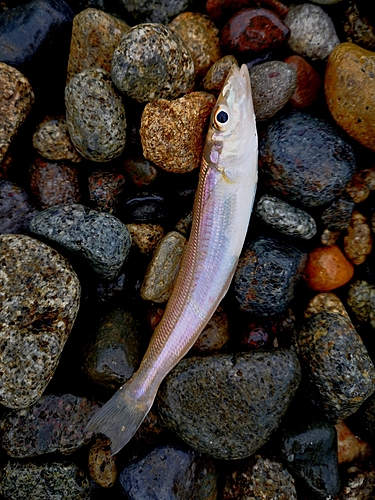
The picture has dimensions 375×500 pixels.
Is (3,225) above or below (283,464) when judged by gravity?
above

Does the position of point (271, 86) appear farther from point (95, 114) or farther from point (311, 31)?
point (95, 114)

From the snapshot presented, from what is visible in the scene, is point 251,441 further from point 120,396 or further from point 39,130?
point 39,130

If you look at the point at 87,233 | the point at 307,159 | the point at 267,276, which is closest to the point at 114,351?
the point at 87,233

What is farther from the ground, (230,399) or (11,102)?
(11,102)

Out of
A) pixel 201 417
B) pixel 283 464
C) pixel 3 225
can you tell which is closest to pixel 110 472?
pixel 201 417

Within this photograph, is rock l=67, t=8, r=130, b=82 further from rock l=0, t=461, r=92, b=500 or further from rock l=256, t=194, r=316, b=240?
rock l=0, t=461, r=92, b=500
